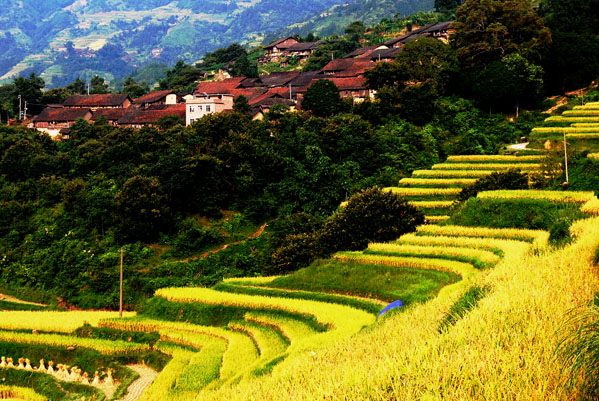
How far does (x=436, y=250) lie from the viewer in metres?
19.1

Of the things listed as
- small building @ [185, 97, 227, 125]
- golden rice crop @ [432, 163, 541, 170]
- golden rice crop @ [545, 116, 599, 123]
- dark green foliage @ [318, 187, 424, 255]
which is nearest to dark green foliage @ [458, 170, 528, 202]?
golden rice crop @ [432, 163, 541, 170]

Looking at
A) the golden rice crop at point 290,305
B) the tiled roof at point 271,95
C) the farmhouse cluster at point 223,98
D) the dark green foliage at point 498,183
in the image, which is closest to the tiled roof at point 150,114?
the farmhouse cluster at point 223,98

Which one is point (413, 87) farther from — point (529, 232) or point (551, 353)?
point (551, 353)

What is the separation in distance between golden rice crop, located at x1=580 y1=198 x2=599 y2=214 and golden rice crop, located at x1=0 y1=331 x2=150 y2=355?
613 inches

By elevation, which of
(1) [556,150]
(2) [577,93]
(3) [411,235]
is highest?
(2) [577,93]

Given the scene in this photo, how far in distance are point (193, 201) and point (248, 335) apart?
18877mm

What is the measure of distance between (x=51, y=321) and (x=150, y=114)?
109ft

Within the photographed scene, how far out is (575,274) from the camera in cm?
881

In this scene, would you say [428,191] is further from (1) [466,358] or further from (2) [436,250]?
(1) [466,358]

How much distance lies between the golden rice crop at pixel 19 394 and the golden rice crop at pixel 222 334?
149 inches

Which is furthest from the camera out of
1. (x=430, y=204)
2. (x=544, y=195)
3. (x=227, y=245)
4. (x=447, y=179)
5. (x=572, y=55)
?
(x=572, y=55)

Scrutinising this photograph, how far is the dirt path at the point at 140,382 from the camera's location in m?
14.0

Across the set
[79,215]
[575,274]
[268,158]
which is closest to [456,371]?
[575,274]

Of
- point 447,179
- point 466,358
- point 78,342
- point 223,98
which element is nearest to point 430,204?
point 447,179
